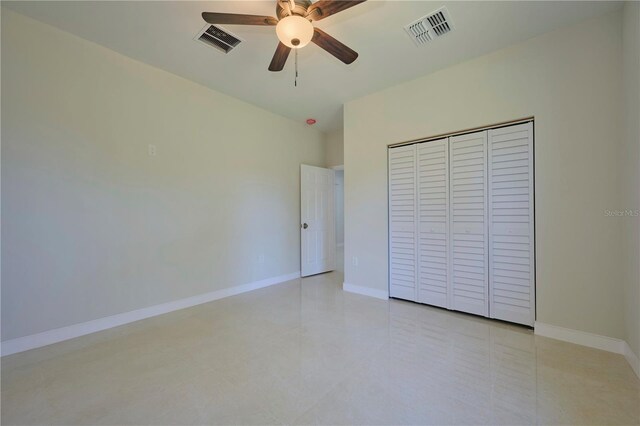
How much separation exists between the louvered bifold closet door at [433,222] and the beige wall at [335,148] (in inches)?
82.9

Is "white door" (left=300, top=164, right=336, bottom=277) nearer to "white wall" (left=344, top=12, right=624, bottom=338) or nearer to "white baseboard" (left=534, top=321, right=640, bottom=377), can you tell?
"white wall" (left=344, top=12, right=624, bottom=338)

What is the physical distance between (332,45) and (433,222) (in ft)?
7.21

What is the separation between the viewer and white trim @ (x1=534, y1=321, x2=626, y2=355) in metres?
2.12

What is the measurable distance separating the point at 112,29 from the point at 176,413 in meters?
3.13

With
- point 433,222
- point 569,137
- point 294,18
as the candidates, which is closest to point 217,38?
point 294,18

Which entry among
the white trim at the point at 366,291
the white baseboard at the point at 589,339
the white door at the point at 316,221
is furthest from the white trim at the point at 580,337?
the white door at the point at 316,221

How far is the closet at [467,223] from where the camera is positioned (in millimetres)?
2562

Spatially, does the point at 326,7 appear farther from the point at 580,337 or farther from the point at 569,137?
the point at 580,337

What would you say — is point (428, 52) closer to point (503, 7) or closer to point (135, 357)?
point (503, 7)

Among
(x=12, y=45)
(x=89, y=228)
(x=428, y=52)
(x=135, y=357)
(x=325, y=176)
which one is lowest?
(x=135, y=357)

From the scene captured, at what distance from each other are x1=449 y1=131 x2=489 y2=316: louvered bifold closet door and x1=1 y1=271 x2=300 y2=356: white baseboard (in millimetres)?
2859

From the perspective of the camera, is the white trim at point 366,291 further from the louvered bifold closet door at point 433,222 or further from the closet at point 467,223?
the louvered bifold closet door at point 433,222

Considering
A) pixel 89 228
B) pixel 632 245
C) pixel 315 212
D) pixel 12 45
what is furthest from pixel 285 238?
pixel 632 245

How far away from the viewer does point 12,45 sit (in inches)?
85.5
